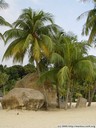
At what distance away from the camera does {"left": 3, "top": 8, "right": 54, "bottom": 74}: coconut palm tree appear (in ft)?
89.1

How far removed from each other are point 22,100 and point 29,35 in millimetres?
6375

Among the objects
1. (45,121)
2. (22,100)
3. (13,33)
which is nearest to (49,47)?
(13,33)

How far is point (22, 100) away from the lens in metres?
23.9

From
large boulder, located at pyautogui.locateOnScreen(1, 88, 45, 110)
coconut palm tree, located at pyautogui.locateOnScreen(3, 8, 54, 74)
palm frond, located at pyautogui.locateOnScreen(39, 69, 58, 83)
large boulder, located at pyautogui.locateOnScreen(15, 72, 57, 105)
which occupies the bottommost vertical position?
large boulder, located at pyautogui.locateOnScreen(1, 88, 45, 110)

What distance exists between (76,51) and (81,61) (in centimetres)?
119

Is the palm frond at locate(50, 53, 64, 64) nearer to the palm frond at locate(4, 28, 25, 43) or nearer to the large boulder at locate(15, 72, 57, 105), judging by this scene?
the large boulder at locate(15, 72, 57, 105)

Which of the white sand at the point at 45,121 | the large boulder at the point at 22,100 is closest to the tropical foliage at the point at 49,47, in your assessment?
the large boulder at the point at 22,100

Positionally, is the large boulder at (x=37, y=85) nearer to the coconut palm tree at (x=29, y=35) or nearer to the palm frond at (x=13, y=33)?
the coconut palm tree at (x=29, y=35)

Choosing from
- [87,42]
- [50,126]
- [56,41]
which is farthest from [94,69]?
[50,126]

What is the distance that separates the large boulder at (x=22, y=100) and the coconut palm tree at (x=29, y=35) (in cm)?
377

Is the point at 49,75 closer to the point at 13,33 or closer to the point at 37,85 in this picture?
the point at 37,85

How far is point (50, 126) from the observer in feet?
49.4

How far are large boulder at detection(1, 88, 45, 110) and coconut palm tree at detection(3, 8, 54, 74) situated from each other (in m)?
3.77

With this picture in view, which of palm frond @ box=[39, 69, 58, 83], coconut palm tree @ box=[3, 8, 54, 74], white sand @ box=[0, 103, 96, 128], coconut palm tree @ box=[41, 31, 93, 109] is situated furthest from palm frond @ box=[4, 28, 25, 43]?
white sand @ box=[0, 103, 96, 128]
